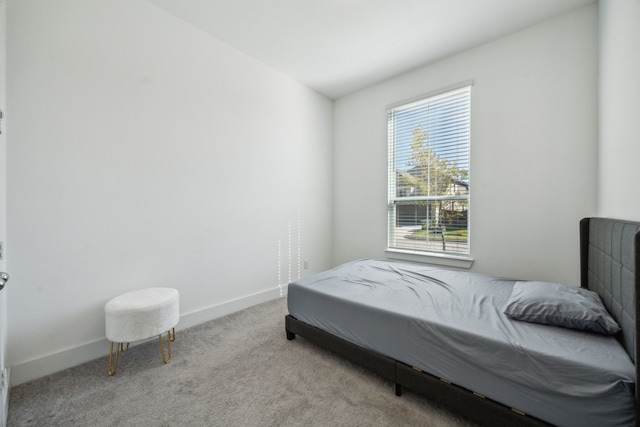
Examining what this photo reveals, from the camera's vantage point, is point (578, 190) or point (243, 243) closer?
point (578, 190)

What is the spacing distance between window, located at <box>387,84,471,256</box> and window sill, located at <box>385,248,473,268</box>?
6 cm

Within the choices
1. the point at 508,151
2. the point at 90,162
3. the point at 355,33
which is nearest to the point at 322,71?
the point at 355,33

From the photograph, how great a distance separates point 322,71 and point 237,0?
1478 mm

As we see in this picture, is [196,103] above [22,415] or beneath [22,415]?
above

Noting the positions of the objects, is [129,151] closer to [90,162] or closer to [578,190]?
[90,162]

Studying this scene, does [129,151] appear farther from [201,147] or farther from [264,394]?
[264,394]

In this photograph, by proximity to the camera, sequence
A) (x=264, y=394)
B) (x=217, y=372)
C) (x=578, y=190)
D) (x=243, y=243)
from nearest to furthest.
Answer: (x=264, y=394) → (x=217, y=372) → (x=578, y=190) → (x=243, y=243)

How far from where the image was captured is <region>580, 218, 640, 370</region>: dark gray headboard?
111cm

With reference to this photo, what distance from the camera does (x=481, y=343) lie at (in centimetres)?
138

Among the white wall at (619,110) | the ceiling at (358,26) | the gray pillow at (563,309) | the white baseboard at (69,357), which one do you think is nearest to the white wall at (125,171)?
the white baseboard at (69,357)

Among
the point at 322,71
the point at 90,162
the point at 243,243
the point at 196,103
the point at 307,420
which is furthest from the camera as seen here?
the point at 322,71

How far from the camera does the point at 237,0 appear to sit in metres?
2.36

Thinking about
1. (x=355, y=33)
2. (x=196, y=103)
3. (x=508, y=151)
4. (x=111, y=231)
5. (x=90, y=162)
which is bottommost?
(x=111, y=231)

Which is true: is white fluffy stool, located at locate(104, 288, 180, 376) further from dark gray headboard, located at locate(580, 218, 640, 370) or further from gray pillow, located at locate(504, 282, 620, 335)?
dark gray headboard, located at locate(580, 218, 640, 370)
